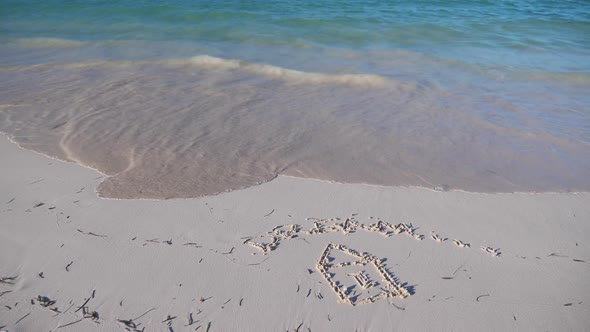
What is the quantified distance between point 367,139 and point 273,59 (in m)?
4.16

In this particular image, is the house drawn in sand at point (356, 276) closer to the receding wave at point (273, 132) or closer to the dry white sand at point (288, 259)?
the dry white sand at point (288, 259)

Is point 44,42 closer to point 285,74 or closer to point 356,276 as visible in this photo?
point 285,74

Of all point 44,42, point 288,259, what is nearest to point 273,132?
point 288,259

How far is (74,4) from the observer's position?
1320 cm

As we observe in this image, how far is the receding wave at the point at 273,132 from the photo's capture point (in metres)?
4.09

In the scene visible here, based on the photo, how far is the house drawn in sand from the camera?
8.73 ft

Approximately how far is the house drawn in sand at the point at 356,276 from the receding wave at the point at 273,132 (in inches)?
45.2

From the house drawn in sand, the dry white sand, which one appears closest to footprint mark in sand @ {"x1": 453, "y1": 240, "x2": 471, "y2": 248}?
the dry white sand

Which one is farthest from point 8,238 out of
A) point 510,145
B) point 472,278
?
point 510,145

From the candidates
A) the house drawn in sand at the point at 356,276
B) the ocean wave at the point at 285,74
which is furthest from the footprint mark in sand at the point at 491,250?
the ocean wave at the point at 285,74

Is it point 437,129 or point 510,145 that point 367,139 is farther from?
point 510,145

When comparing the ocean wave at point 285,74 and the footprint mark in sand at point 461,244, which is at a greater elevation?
the ocean wave at point 285,74

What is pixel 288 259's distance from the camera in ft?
9.62

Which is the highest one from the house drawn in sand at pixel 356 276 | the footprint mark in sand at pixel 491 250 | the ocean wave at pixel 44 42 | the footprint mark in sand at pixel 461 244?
the ocean wave at pixel 44 42
